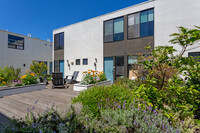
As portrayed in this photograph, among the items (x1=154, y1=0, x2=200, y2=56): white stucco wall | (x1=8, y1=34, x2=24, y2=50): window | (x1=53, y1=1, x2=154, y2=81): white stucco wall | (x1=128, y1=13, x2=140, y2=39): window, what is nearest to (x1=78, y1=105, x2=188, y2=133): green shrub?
(x1=154, y1=0, x2=200, y2=56): white stucco wall

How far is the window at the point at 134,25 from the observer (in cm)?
788

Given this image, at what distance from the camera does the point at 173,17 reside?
664 centimetres

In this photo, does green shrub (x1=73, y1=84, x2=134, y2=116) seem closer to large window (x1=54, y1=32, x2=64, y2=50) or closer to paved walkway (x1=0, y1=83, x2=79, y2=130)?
paved walkway (x1=0, y1=83, x2=79, y2=130)

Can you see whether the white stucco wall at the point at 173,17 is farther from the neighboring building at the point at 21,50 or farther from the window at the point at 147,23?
the neighboring building at the point at 21,50

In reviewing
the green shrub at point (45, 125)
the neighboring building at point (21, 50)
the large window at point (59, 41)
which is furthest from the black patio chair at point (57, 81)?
the neighboring building at point (21, 50)

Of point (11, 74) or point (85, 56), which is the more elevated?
point (85, 56)

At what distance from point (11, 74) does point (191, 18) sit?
11.7 m

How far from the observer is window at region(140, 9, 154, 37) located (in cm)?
736

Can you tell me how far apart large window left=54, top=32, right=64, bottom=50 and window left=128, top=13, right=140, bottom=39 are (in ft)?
26.2

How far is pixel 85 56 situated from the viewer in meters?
10.3

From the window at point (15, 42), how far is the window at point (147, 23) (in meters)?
14.5

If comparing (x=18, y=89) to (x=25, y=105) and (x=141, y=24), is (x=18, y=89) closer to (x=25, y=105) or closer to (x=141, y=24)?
(x=25, y=105)

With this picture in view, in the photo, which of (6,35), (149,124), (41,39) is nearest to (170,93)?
(149,124)

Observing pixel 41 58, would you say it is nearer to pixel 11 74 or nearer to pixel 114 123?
pixel 11 74
